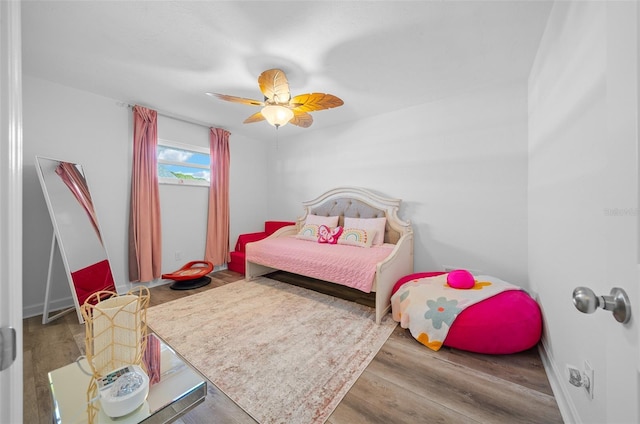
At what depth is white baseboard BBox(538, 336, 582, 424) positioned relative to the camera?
112 centimetres

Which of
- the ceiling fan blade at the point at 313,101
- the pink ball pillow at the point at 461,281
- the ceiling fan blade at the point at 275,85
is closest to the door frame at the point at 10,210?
the ceiling fan blade at the point at 275,85

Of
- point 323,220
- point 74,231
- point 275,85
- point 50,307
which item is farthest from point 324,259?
point 50,307

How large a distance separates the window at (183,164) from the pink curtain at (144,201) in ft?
0.64

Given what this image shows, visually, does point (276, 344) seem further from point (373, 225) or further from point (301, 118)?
point (301, 118)

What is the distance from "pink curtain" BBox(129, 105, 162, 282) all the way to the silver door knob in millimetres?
3629

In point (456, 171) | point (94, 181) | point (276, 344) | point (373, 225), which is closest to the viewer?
point (276, 344)

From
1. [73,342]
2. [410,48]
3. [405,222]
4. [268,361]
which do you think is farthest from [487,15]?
[73,342]

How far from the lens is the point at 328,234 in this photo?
3.15m

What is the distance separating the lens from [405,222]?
3.00 metres

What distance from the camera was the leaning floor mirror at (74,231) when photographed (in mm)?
2156

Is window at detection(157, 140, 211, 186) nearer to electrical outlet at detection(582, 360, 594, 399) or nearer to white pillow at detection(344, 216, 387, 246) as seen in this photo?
white pillow at detection(344, 216, 387, 246)

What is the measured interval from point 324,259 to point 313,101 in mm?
1523

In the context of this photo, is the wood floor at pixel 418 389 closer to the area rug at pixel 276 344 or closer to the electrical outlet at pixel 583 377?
the area rug at pixel 276 344

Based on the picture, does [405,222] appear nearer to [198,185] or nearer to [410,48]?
[410,48]
